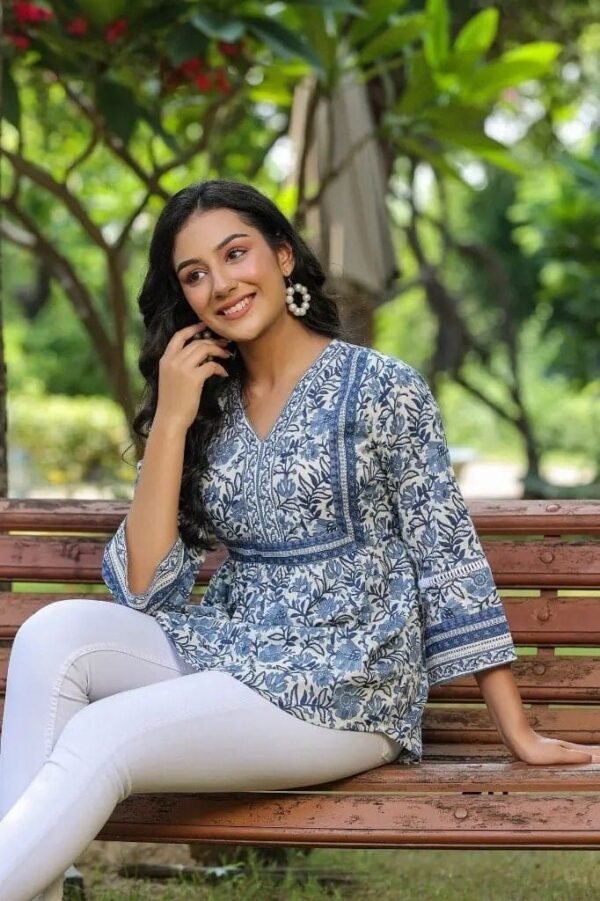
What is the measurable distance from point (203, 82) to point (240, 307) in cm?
296

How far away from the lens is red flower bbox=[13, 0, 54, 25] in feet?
16.2

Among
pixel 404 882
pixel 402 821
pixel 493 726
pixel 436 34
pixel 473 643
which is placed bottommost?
pixel 404 882

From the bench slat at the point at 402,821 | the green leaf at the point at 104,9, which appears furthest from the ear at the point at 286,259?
the green leaf at the point at 104,9

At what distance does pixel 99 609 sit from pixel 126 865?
4.43 feet

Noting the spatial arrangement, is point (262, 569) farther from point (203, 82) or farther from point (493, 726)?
point (203, 82)

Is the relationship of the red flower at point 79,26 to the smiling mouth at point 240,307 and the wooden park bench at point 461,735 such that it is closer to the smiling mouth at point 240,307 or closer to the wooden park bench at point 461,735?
the wooden park bench at point 461,735

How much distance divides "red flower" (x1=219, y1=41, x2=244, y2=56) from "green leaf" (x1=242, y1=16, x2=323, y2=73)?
2.68ft

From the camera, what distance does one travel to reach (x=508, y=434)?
2906 cm

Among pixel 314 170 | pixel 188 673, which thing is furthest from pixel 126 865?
pixel 314 170

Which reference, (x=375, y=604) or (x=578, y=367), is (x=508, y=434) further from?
(x=375, y=604)

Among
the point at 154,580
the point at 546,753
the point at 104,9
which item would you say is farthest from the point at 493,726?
the point at 104,9

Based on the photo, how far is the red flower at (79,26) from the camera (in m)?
4.97

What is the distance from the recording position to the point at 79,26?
4.99 metres

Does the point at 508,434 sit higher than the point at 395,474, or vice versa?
the point at 508,434
